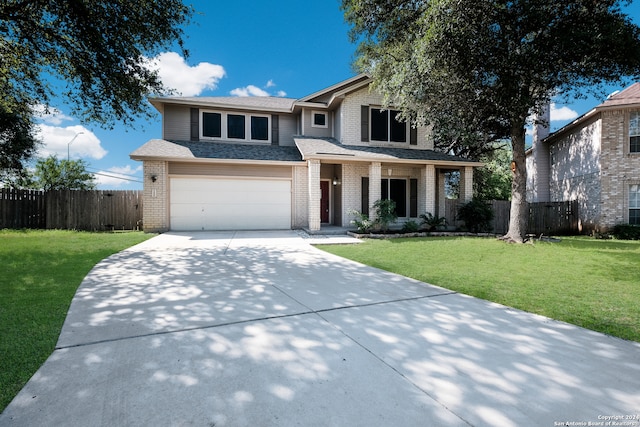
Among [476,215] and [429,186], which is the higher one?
[429,186]

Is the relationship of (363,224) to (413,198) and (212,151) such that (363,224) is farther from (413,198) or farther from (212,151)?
(212,151)

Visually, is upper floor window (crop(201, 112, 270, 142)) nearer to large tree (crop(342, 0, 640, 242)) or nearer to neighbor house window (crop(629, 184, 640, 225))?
large tree (crop(342, 0, 640, 242))

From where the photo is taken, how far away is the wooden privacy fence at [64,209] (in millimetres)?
13078

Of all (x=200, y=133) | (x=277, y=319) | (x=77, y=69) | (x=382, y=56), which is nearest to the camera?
(x=277, y=319)

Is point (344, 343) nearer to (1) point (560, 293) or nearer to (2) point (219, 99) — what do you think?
(1) point (560, 293)

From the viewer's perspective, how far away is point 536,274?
5.54 metres

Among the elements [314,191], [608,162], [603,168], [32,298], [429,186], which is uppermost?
[608,162]

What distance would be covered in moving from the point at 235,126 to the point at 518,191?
12189mm

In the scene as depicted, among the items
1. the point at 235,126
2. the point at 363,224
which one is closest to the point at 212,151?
the point at 235,126

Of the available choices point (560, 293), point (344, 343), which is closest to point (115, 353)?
point (344, 343)

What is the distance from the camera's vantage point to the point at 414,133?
14.7m

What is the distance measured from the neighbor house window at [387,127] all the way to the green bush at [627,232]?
9.42m

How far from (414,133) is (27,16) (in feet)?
45.8

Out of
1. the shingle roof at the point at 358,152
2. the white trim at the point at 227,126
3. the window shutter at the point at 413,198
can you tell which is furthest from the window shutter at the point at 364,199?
the white trim at the point at 227,126
